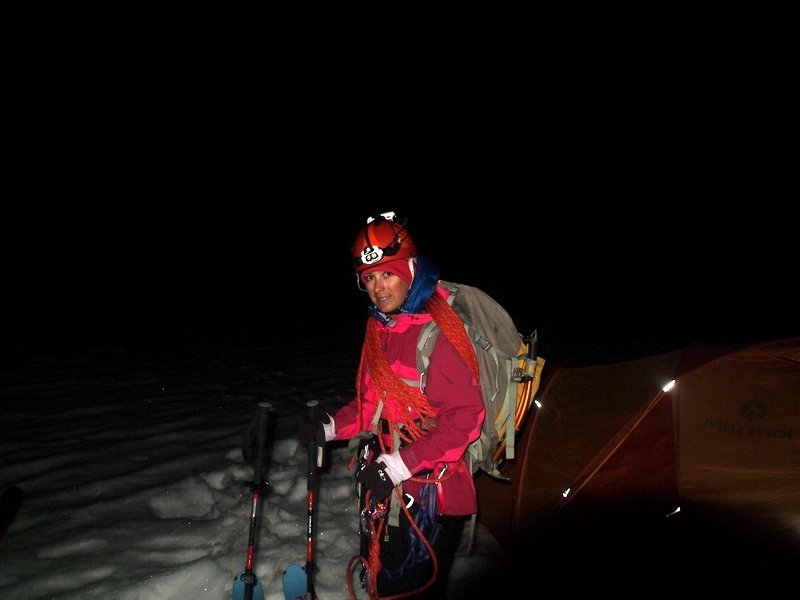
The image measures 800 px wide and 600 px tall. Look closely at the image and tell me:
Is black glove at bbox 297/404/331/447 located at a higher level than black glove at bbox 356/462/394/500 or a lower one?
higher

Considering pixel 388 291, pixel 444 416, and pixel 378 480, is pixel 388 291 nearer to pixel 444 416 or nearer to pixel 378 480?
pixel 444 416

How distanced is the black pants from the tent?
131 centimetres

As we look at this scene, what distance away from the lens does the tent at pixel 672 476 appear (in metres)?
3.37

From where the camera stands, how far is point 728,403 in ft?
11.9

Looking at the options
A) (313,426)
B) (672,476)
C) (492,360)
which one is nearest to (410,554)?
(313,426)

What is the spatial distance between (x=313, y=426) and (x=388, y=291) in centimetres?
91

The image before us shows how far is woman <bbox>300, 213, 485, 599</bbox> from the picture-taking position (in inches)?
83.1

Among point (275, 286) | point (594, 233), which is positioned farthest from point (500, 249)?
point (275, 286)

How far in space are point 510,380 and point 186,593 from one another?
8.67 ft

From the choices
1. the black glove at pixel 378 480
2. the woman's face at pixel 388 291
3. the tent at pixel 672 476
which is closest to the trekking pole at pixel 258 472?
the black glove at pixel 378 480

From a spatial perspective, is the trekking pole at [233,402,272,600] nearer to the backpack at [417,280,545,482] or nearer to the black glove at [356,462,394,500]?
the black glove at [356,462,394,500]

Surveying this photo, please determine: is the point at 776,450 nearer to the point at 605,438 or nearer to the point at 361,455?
the point at 605,438

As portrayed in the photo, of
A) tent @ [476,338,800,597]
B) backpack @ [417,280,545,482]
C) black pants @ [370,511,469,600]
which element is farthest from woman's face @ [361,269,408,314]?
tent @ [476,338,800,597]

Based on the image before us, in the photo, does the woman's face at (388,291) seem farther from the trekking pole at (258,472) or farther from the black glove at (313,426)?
the trekking pole at (258,472)
